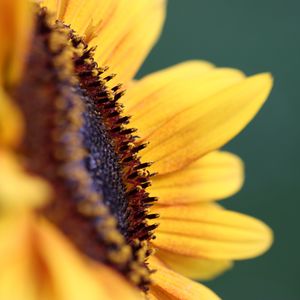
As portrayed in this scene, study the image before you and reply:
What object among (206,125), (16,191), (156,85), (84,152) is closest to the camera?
(16,191)

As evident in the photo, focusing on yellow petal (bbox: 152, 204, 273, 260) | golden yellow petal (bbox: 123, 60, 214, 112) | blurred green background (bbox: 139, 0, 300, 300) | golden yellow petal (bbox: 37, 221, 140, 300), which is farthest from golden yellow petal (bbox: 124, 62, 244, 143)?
blurred green background (bbox: 139, 0, 300, 300)

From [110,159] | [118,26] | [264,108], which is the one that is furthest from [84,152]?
[264,108]

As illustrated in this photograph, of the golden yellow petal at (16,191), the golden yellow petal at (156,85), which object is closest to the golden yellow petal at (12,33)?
the golden yellow petal at (16,191)

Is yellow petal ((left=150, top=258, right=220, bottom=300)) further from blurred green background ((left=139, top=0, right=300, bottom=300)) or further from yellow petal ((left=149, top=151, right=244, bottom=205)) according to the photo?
blurred green background ((left=139, top=0, right=300, bottom=300))

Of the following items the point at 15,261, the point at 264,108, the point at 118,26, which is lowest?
the point at 15,261

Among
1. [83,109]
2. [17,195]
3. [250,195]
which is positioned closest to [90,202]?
[83,109]

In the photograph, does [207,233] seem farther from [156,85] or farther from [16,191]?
[16,191]
